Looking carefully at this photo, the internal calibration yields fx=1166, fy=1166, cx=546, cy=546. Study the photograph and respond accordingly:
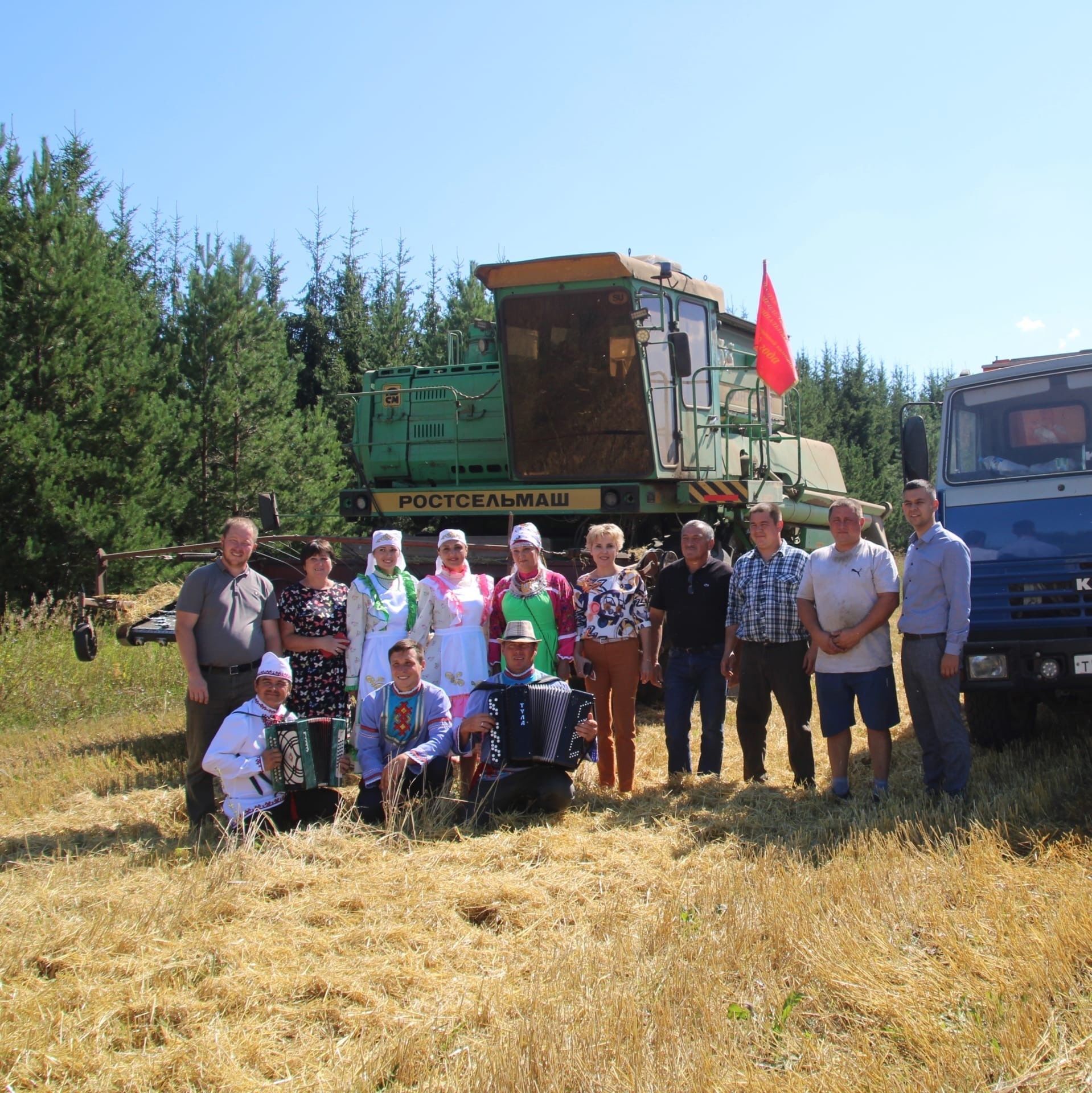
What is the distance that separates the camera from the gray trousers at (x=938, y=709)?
5.88m

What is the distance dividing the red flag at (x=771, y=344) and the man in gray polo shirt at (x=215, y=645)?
20.1ft

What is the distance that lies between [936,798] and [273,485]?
55.2 ft

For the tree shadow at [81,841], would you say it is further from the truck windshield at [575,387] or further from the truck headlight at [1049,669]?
the truck windshield at [575,387]

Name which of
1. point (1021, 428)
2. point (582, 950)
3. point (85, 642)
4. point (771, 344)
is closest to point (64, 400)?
point (85, 642)

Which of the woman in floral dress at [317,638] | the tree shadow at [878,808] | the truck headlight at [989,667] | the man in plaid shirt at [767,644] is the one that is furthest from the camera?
the woman in floral dress at [317,638]

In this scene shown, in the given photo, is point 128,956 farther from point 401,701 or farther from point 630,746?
point 630,746

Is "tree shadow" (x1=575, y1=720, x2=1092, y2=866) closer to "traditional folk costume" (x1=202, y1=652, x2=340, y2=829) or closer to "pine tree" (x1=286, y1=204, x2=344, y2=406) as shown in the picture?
"traditional folk costume" (x1=202, y1=652, x2=340, y2=829)

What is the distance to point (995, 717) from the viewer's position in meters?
7.03

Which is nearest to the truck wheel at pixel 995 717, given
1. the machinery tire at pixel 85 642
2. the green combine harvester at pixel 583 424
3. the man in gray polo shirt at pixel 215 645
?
the green combine harvester at pixel 583 424

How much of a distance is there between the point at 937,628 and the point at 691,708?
1597mm

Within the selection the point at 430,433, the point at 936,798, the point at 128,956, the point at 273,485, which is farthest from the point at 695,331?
the point at 273,485

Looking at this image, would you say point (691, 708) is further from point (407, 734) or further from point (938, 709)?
point (407, 734)

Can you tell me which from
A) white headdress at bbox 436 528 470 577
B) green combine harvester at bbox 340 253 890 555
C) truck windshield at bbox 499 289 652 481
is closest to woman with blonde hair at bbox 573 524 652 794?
white headdress at bbox 436 528 470 577

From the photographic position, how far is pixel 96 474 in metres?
16.7
